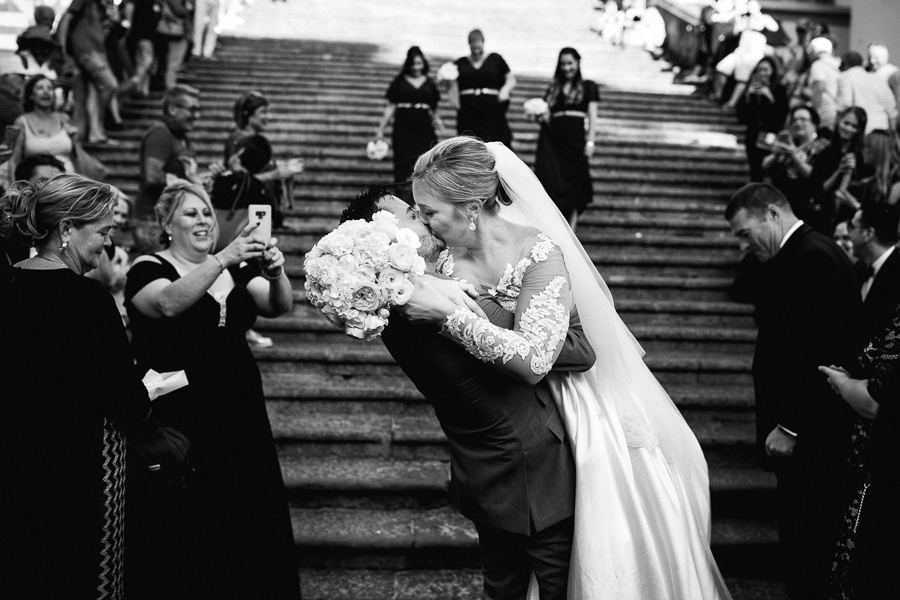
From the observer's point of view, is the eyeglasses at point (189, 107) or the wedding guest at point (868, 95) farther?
the wedding guest at point (868, 95)

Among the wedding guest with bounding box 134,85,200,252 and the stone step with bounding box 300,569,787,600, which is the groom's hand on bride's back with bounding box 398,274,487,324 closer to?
the stone step with bounding box 300,569,787,600

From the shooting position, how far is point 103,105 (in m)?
10.9

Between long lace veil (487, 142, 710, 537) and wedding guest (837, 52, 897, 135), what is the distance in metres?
8.29

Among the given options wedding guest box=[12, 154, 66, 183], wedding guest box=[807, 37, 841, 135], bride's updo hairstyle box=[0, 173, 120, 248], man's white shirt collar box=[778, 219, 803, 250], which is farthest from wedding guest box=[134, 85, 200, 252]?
wedding guest box=[807, 37, 841, 135]

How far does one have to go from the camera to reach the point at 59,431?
2998 millimetres

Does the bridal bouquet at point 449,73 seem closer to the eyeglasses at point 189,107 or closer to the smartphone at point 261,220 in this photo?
the eyeglasses at point 189,107

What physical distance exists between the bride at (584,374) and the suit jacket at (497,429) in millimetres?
64

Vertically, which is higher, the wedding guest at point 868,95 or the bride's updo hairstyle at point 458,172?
the wedding guest at point 868,95

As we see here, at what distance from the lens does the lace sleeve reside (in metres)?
2.67

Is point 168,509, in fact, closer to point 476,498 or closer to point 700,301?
point 476,498

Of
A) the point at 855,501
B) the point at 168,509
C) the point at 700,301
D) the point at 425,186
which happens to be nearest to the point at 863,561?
the point at 855,501

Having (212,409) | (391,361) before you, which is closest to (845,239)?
(391,361)

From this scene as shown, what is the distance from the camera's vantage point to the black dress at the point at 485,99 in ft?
31.6

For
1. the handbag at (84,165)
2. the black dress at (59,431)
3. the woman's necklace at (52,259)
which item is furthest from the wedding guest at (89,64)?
the black dress at (59,431)
